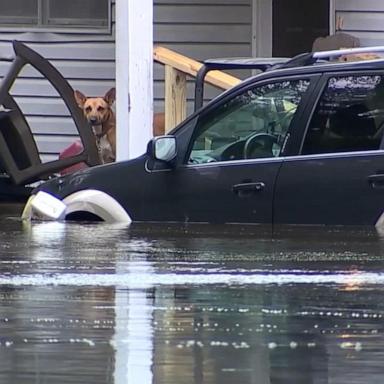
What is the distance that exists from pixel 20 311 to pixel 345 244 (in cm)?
271

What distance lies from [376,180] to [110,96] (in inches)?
244

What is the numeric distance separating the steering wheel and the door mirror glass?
22.3 inches

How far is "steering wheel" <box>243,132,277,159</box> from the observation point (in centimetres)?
770

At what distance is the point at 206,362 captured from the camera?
14.1 ft

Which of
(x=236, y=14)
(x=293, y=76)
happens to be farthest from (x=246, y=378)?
(x=236, y=14)

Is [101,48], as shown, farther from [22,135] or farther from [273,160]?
[273,160]

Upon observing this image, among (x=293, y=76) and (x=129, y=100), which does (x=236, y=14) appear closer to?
(x=129, y=100)

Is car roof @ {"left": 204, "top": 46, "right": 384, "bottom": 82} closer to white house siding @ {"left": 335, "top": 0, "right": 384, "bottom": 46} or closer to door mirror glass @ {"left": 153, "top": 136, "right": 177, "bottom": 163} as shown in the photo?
door mirror glass @ {"left": 153, "top": 136, "right": 177, "bottom": 163}

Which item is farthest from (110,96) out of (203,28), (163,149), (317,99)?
(317,99)

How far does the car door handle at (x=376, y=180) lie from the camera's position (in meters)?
7.28

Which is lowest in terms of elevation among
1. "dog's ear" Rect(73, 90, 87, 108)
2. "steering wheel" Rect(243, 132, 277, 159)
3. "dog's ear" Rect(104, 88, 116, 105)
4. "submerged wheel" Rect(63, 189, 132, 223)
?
"submerged wheel" Rect(63, 189, 132, 223)

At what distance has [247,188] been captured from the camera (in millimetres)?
7652

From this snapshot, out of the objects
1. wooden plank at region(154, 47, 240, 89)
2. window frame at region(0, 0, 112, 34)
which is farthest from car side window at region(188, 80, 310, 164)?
window frame at region(0, 0, 112, 34)

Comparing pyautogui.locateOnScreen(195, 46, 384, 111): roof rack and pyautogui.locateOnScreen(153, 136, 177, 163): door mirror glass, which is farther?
pyautogui.locateOnScreen(195, 46, 384, 111): roof rack
